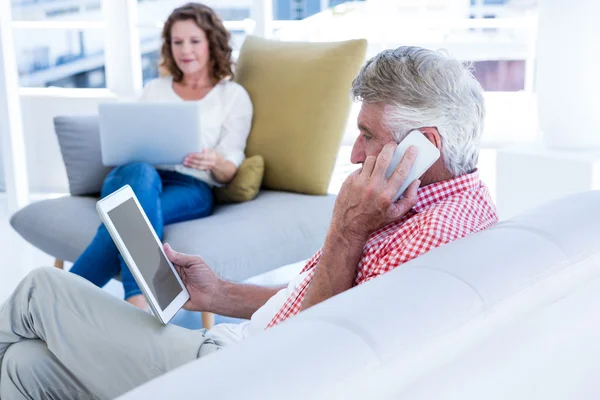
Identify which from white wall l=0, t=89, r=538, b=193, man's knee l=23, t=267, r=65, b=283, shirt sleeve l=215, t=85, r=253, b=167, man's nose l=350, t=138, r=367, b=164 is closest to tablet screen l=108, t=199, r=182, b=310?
man's knee l=23, t=267, r=65, b=283

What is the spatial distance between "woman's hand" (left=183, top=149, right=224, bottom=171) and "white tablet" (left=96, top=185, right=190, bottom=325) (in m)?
1.19

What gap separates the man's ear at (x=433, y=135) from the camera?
1433 millimetres

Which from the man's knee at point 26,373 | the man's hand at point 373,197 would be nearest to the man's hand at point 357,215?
the man's hand at point 373,197

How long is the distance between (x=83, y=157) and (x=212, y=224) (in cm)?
76

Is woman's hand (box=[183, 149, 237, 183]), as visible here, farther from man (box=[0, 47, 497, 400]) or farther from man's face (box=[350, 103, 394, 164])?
man's face (box=[350, 103, 394, 164])

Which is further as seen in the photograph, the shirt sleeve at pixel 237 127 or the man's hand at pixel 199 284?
the shirt sleeve at pixel 237 127

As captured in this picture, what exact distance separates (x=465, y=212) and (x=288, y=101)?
5.84 feet

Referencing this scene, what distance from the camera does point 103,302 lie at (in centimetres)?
158

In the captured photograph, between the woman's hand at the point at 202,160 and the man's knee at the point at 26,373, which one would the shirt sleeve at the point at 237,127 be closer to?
the woman's hand at the point at 202,160

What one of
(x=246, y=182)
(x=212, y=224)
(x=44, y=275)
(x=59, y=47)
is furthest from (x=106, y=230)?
(x=59, y=47)

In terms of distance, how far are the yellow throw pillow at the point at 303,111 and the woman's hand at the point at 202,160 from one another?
0.79ft

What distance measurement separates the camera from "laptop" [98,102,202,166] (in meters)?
2.78

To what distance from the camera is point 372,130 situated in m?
1.49

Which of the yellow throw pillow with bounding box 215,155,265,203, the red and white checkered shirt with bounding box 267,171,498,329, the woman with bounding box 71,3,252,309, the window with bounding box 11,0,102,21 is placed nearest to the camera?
the red and white checkered shirt with bounding box 267,171,498,329
